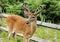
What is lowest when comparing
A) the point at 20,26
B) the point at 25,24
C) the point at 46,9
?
the point at 46,9

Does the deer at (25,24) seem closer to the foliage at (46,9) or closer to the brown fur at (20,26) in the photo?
the brown fur at (20,26)

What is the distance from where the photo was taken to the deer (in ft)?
23.1

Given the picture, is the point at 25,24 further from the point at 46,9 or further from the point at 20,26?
the point at 46,9

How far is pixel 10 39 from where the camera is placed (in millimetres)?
8859

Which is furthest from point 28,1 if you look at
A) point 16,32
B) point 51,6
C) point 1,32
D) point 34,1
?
point 16,32

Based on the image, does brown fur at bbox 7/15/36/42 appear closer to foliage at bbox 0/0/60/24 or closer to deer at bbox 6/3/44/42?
deer at bbox 6/3/44/42

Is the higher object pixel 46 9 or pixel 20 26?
pixel 20 26

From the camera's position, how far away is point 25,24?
778 cm

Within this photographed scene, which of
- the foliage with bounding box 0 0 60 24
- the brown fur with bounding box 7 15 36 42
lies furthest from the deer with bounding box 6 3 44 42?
the foliage with bounding box 0 0 60 24

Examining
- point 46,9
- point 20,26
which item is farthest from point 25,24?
point 46,9

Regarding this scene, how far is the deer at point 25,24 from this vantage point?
7055 millimetres

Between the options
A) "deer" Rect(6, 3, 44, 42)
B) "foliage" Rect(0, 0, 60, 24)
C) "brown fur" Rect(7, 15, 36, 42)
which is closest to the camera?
"deer" Rect(6, 3, 44, 42)

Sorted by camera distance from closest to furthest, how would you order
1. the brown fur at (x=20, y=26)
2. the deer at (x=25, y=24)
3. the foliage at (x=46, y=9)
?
1. the deer at (x=25, y=24)
2. the brown fur at (x=20, y=26)
3. the foliage at (x=46, y=9)

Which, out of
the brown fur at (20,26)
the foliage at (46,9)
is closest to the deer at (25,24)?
the brown fur at (20,26)
